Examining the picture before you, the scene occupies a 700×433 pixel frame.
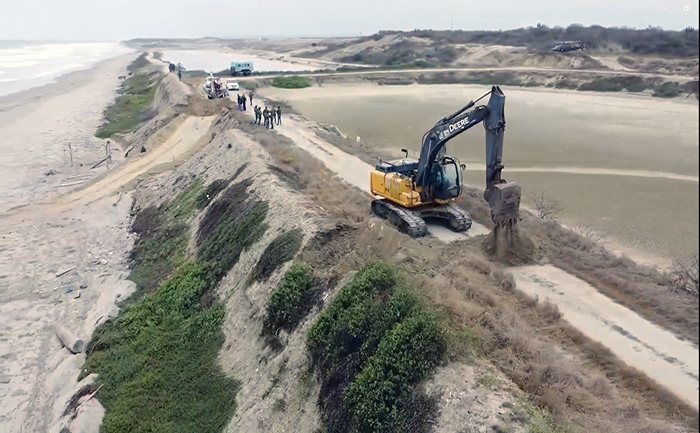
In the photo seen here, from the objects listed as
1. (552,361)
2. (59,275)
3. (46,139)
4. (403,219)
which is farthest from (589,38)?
(552,361)

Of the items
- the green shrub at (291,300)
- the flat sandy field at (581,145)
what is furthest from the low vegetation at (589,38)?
the green shrub at (291,300)

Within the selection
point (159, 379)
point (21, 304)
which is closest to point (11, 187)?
point (21, 304)

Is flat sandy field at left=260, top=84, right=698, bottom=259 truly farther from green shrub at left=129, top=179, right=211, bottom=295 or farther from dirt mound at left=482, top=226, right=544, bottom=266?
green shrub at left=129, top=179, right=211, bottom=295

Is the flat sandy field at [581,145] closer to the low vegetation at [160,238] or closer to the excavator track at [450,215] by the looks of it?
the excavator track at [450,215]

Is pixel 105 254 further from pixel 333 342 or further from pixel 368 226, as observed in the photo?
pixel 333 342

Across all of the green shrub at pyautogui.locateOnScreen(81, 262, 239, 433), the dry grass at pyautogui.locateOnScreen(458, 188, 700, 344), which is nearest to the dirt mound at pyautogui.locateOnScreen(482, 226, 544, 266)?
the dry grass at pyautogui.locateOnScreen(458, 188, 700, 344)
